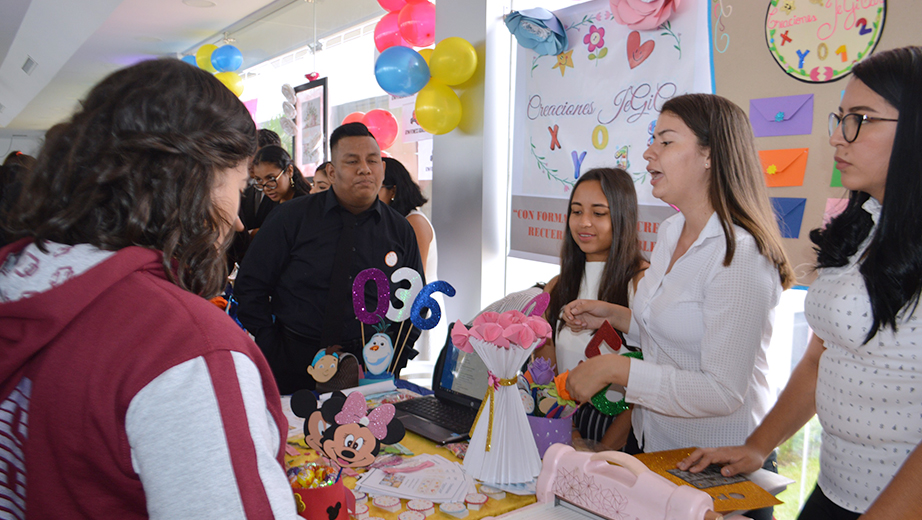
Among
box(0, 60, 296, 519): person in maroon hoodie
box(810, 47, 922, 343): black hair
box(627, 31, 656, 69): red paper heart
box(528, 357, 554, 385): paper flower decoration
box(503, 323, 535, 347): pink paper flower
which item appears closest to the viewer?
box(0, 60, 296, 519): person in maroon hoodie

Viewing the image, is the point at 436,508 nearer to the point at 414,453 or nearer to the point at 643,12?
the point at 414,453

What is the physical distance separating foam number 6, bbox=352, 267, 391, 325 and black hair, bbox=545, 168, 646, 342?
60cm

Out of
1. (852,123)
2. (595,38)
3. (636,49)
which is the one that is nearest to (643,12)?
(636,49)

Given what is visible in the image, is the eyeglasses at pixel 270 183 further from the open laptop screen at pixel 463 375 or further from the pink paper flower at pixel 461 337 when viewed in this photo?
the pink paper flower at pixel 461 337

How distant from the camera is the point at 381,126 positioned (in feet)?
13.3

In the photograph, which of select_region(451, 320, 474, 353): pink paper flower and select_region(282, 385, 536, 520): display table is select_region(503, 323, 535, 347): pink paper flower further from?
select_region(282, 385, 536, 520): display table

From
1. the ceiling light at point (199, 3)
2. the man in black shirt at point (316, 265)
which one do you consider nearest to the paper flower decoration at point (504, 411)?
the man in black shirt at point (316, 265)

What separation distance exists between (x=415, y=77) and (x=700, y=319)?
243 centimetres

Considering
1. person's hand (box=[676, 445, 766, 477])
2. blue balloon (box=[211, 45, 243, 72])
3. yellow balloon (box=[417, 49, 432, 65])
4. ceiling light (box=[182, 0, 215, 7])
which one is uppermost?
ceiling light (box=[182, 0, 215, 7])

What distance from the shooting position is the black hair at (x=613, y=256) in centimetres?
203

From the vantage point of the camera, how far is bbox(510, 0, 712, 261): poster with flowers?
2381mm

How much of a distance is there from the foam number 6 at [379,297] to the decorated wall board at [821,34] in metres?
1.62

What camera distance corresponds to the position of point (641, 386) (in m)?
1.28

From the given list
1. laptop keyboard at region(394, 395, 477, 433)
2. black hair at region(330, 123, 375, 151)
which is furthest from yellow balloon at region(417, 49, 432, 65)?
laptop keyboard at region(394, 395, 477, 433)
